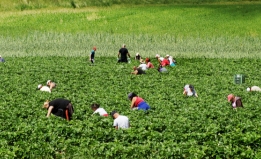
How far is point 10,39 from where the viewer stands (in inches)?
2689

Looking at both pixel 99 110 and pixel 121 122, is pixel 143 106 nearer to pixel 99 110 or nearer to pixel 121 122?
pixel 99 110

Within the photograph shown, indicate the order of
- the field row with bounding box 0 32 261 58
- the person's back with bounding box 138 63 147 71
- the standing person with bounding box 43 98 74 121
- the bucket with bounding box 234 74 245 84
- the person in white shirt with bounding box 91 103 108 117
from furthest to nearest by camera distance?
the field row with bounding box 0 32 261 58
the person's back with bounding box 138 63 147 71
the bucket with bounding box 234 74 245 84
the standing person with bounding box 43 98 74 121
the person in white shirt with bounding box 91 103 108 117

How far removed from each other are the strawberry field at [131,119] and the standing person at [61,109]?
1.18 feet

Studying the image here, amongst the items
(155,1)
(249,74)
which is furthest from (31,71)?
(155,1)

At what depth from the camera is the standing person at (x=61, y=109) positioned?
74.6ft

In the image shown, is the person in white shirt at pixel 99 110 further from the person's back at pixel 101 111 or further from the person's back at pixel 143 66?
the person's back at pixel 143 66

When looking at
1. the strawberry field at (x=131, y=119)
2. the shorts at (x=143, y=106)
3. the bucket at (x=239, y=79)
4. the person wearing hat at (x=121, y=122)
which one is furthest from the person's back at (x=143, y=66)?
the person wearing hat at (x=121, y=122)

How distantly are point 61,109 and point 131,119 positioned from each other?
304 centimetres

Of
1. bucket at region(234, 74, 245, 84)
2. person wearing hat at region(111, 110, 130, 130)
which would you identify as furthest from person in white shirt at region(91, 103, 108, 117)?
bucket at region(234, 74, 245, 84)

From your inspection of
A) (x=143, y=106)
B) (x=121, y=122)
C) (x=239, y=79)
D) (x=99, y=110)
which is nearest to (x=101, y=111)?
(x=99, y=110)

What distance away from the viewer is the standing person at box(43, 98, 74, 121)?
22.8 m

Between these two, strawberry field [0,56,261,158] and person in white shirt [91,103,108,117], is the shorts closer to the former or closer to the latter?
strawberry field [0,56,261,158]

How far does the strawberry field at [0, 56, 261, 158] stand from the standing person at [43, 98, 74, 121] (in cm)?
36

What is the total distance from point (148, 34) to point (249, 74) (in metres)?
32.5
